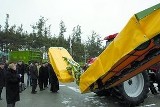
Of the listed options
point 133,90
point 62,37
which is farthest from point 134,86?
point 62,37

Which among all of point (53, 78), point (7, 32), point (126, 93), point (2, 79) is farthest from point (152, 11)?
point (7, 32)

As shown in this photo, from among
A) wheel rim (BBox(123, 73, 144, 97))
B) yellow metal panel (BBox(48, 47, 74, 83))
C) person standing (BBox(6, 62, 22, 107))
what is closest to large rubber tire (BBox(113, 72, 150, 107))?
wheel rim (BBox(123, 73, 144, 97))

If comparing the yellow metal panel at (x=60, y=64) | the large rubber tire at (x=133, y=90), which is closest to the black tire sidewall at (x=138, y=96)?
the large rubber tire at (x=133, y=90)

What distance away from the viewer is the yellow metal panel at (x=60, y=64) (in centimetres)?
1306

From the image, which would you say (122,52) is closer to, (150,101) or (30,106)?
(150,101)

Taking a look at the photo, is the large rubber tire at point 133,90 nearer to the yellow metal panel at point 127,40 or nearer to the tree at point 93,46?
the yellow metal panel at point 127,40

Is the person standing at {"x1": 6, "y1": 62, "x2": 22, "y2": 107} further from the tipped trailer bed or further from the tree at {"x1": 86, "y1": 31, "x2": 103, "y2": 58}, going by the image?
the tree at {"x1": 86, "y1": 31, "x2": 103, "y2": 58}

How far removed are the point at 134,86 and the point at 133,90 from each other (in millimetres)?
180

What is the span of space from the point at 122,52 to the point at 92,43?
57.9 meters

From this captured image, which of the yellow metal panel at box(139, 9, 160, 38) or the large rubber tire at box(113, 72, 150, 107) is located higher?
the yellow metal panel at box(139, 9, 160, 38)

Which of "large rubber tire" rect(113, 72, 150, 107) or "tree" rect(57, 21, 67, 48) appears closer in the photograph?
"large rubber tire" rect(113, 72, 150, 107)

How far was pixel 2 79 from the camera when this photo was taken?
1464 cm

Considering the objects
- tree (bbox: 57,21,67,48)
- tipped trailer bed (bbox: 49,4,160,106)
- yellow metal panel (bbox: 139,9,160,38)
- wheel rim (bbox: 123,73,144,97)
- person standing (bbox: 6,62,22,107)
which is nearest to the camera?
yellow metal panel (bbox: 139,9,160,38)

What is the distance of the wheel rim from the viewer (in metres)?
11.3
